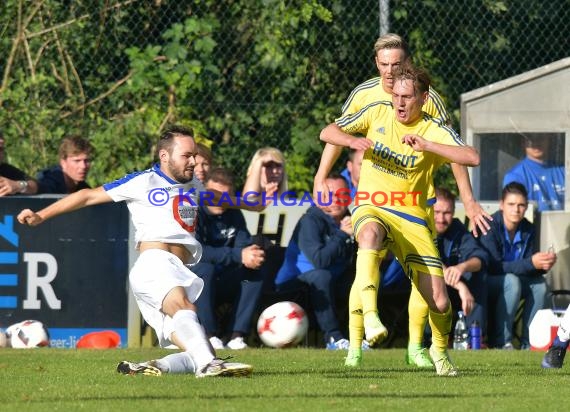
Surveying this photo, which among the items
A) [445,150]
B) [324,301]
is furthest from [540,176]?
[445,150]

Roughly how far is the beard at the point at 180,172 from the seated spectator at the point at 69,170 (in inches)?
143

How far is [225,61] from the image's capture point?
1434cm

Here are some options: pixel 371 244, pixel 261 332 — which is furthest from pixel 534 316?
pixel 371 244

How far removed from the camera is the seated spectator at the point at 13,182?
38.1 ft

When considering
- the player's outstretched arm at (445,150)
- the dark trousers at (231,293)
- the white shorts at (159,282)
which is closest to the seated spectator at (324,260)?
the dark trousers at (231,293)

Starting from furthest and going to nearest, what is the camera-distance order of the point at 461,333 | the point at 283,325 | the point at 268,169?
the point at 268,169
the point at 461,333
the point at 283,325

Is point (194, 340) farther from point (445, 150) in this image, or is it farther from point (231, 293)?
point (231, 293)

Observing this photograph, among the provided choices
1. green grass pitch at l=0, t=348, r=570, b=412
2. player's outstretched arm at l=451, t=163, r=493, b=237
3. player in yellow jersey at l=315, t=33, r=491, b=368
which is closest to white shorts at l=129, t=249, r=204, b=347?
green grass pitch at l=0, t=348, r=570, b=412

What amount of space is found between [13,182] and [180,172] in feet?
11.5

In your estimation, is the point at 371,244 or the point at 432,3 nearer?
the point at 371,244

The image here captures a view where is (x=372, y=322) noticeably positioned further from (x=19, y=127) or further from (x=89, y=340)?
(x=19, y=127)

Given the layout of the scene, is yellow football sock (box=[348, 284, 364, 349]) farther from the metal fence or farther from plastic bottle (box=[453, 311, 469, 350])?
the metal fence

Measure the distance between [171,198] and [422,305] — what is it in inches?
75.2

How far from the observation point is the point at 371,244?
8.34 metres
